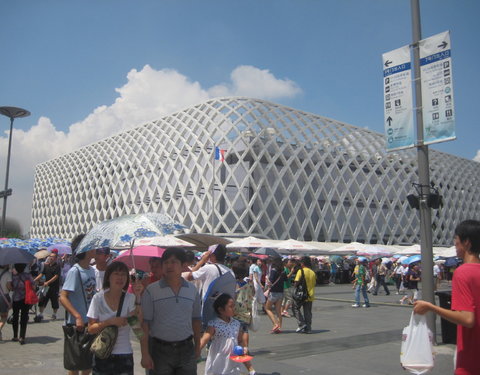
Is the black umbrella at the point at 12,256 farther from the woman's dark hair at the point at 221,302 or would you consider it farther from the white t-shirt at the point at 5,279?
the woman's dark hair at the point at 221,302

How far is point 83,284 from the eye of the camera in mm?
5031

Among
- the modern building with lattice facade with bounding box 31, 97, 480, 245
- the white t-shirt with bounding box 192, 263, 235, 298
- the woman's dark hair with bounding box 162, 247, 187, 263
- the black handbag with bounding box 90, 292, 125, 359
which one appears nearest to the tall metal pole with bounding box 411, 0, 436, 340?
the white t-shirt with bounding box 192, 263, 235, 298

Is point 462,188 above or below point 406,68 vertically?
above

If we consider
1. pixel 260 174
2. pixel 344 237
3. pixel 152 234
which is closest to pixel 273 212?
pixel 260 174

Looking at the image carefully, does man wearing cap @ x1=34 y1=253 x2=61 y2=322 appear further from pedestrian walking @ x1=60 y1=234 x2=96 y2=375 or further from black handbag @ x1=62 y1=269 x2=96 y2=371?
black handbag @ x1=62 y1=269 x2=96 y2=371

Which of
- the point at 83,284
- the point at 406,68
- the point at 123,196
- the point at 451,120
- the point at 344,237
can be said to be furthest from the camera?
the point at 123,196

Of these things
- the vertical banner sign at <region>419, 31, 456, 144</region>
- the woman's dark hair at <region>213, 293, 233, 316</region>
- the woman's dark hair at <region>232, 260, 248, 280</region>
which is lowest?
the woman's dark hair at <region>213, 293, 233, 316</region>

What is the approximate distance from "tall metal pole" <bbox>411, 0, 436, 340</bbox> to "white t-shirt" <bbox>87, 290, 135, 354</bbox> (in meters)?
6.26

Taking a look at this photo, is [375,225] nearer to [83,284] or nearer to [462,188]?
[462,188]

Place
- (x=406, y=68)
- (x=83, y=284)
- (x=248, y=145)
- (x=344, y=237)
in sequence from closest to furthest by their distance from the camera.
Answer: (x=83, y=284) < (x=406, y=68) < (x=248, y=145) < (x=344, y=237)

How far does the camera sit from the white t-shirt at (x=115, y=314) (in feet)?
12.9

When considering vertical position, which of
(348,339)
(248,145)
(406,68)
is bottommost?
(348,339)

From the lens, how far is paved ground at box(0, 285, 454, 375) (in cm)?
680

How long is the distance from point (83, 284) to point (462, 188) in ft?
287
